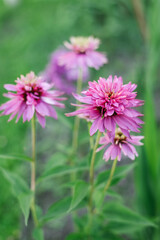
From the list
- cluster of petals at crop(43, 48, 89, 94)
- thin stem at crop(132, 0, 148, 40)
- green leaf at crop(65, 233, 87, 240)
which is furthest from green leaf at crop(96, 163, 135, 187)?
thin stem at crop(132, 0, 148, 40)

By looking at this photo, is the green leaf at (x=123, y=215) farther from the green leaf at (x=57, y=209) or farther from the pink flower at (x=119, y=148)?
the pink flower at (x=119, y=148)

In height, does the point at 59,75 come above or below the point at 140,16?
below

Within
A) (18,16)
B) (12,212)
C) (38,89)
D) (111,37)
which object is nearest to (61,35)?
(111,37)

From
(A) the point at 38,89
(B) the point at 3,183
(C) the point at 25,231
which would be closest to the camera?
(A) the point at 38,89

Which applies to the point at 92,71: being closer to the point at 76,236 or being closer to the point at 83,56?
the point at 83,56

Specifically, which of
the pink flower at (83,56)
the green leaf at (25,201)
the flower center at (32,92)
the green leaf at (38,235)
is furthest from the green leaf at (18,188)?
the pink flower at (83,56)

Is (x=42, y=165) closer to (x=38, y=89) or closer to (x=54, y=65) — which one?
(x=54, y=65)

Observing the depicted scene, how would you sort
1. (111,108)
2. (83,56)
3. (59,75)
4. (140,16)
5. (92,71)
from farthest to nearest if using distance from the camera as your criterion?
(92,71) → (140,16) → (59,75) → (83,56) → (111,108)

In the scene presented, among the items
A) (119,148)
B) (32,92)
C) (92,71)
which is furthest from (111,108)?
(92,71)
